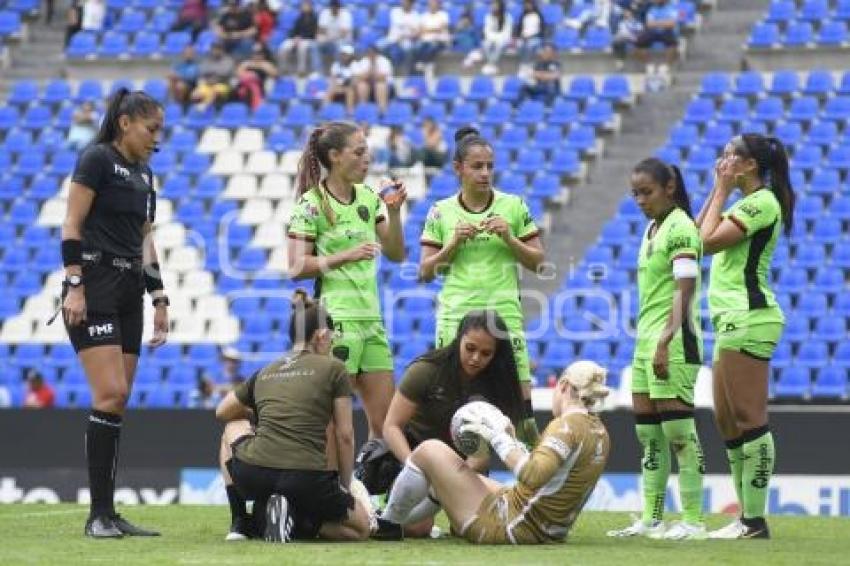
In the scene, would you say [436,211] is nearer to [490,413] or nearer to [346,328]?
[346,328]

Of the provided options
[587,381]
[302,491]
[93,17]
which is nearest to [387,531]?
[302,491]

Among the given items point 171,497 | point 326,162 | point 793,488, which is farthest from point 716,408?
point 171,497

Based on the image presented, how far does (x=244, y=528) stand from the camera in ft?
32.9

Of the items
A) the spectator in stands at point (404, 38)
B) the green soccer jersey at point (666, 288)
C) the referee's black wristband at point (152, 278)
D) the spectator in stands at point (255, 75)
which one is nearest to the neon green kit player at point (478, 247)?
the green soccer jersey at point (666, 288)

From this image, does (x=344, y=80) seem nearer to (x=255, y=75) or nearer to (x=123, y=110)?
(x=255, y=75)

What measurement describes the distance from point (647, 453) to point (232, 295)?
478 inches

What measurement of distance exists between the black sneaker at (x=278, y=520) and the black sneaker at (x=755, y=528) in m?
2.78

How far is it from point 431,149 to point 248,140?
290cm

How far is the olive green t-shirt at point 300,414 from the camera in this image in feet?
31.6

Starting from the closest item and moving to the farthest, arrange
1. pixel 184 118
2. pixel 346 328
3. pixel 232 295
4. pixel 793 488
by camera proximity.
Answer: pixel 346 328, pixel 793 488, pixel 232 295, pixel 184 118

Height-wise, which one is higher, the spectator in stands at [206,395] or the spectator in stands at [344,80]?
the spectator in stands at [344,80]

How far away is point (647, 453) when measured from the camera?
421 inches

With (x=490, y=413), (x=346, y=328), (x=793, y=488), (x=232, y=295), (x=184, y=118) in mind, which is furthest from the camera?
(x=184, y=118)

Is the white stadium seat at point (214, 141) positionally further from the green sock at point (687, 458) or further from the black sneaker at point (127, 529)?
the green sock at point (687, 458)
